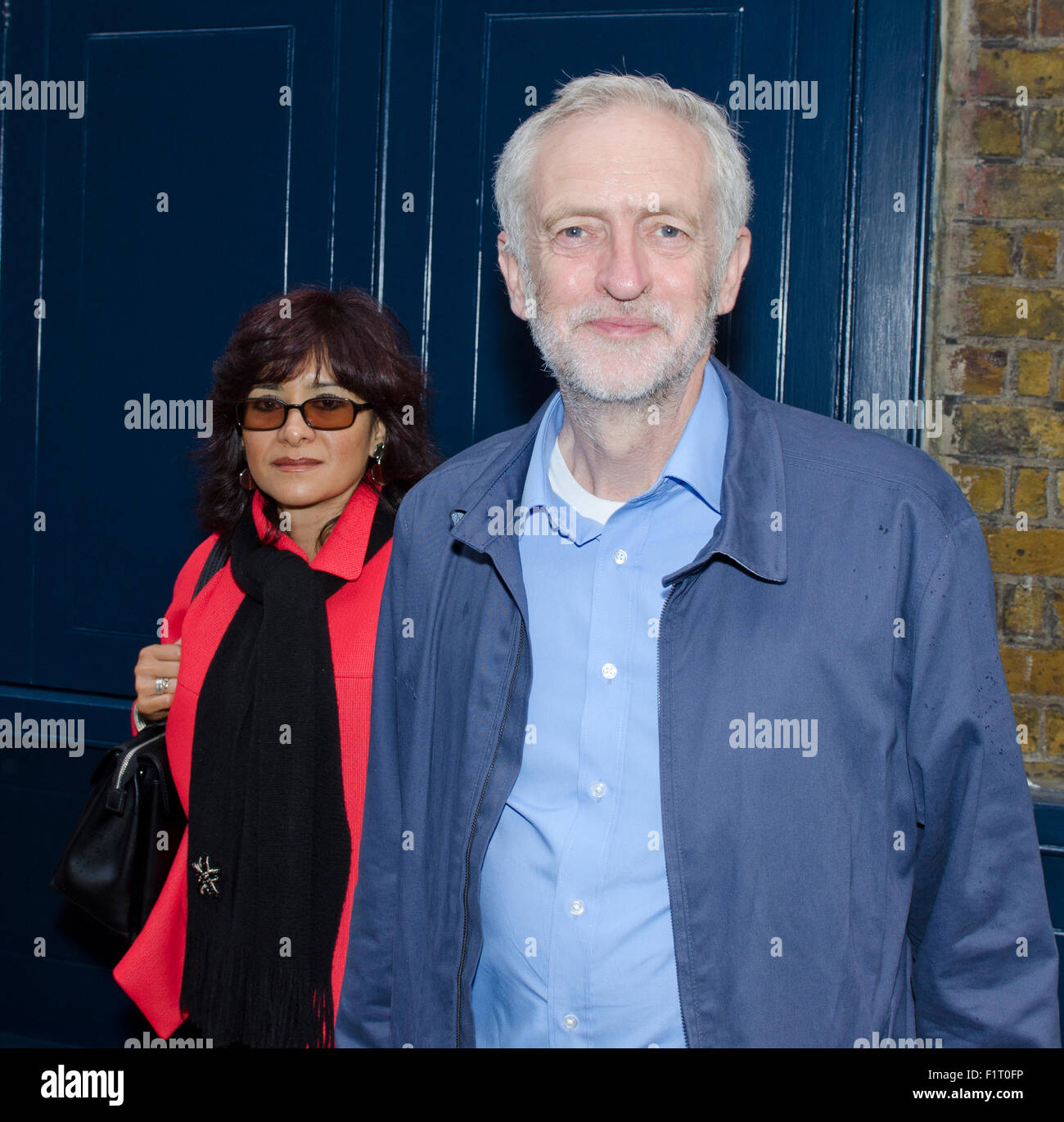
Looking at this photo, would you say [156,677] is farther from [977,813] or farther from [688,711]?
[977,813]

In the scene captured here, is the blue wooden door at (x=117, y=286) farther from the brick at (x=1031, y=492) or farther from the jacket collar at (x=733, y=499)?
the brick at (x=1031, y=492)

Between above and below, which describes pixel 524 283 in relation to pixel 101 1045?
above

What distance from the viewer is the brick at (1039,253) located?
8.16 feet

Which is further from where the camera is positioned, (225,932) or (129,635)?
(129,635)

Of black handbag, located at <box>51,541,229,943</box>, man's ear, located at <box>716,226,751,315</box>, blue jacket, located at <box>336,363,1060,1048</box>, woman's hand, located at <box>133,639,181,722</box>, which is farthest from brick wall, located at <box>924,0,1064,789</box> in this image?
black handbag, located at <box>51,541,229,943</box>

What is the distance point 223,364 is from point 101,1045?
2.23m

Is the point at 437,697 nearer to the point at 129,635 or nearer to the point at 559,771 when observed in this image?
the point at 559,771

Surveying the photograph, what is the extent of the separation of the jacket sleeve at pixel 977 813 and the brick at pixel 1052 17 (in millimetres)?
1652

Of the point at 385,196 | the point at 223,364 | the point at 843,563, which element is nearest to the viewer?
the point at 843,563

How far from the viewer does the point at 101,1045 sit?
3.27 meters

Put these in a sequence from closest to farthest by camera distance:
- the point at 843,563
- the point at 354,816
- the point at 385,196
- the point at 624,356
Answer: the point at 843,563, the point at 624,356, the point at 354,816, the point at 385,196

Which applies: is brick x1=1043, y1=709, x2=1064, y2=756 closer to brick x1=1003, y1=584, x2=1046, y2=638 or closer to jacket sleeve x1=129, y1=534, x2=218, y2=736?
brick x1=1003, y1=584, x2=1046, y2=638
